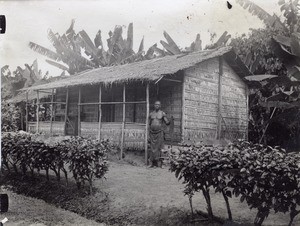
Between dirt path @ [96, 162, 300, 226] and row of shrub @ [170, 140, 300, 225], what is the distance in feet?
2.74

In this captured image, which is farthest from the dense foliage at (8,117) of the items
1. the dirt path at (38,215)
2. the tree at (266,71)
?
the tree at (266,71)

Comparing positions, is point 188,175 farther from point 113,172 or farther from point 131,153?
point 131,153

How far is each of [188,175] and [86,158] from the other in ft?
7.59

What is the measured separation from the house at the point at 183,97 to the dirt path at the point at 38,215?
4355mm

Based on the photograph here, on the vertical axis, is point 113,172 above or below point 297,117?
below

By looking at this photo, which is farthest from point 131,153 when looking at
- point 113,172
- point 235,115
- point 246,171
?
point 246,171

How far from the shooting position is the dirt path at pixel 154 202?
5121mm

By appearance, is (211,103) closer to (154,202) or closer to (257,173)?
(154,202)

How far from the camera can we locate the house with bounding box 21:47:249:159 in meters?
10.8

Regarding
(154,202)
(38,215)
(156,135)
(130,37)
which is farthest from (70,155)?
(130,37)

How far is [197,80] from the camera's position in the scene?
1169 cm

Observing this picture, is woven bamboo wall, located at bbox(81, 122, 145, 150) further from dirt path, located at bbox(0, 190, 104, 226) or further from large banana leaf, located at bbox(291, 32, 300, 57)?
large banana leaf, located at bbox(291, 32, 300, 57)

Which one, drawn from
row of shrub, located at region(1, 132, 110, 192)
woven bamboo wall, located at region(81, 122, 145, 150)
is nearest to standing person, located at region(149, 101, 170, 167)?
woven bamboo wall, located at region(81, 122, 145, 150)

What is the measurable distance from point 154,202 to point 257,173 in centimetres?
245
